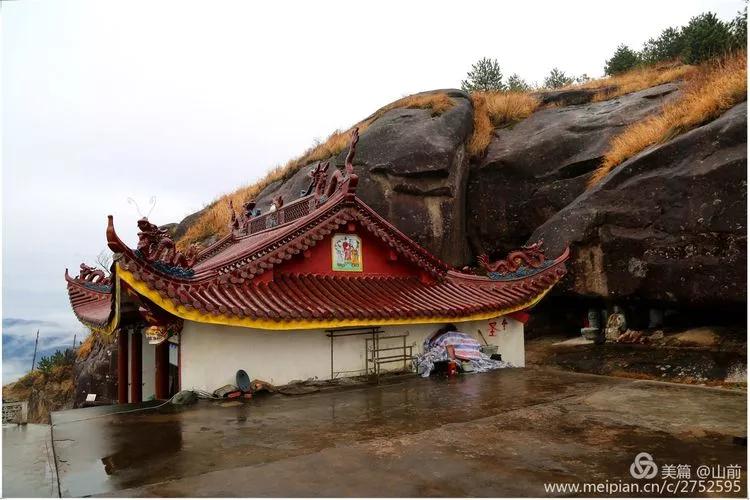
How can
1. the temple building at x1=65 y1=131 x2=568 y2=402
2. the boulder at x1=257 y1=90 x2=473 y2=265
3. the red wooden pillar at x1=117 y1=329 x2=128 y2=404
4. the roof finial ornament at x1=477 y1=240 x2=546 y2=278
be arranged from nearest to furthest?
the temple building at x1=65 y1=131 x2=568 y2=402
the red wooden pillar at x1=117 y1=329 x2=128 y2=404
the roof finial ornament at x1=477 y1=240 x2=546 y2=278
the boulder at x1=257 y1=90 x2=473 y2=265

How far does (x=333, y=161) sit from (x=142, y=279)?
13.7 metres

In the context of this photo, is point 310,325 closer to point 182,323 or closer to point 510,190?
point 182,323

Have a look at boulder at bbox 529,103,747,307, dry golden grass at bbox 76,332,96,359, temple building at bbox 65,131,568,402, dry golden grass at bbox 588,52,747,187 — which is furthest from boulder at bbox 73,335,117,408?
dry golden grass at bbox 588,52,747,187

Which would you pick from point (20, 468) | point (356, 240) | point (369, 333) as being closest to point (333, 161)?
point (356, 240)

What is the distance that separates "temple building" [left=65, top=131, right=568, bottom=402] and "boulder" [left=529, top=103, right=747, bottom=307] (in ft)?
7.05

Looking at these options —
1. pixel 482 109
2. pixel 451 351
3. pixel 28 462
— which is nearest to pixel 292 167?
pixel 482 109

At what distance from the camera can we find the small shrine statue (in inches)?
589

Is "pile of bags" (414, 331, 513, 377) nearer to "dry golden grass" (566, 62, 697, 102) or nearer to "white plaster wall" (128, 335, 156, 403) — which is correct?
"white plaster wall" (128, 335, 156, 403)

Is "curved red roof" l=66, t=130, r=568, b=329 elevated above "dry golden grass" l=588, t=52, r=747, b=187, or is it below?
below

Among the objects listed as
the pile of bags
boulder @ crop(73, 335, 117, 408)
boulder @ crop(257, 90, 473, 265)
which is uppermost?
Result: boulder @ crop(257, 90, 473, 265)

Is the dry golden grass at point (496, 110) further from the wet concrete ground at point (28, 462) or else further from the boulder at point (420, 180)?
the wet concrete ground at point (28, 462)

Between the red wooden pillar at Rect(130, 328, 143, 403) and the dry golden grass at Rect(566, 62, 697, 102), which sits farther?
the dry golden grass at Rect(566, 62, 697, 102)

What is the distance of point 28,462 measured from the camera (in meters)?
5.88

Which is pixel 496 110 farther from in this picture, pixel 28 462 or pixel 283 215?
pixel 28 462
